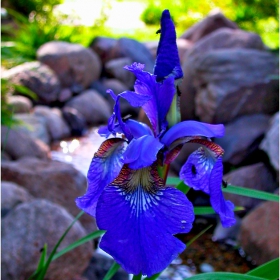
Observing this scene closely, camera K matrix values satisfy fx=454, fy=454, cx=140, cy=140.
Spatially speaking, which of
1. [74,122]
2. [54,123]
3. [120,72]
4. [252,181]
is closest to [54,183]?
[252,181]

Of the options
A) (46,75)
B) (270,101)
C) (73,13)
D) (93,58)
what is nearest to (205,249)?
(270,101)

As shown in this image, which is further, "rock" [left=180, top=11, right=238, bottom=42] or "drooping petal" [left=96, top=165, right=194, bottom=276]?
"rock" [left=180, top=11, right=238, bottom=42]

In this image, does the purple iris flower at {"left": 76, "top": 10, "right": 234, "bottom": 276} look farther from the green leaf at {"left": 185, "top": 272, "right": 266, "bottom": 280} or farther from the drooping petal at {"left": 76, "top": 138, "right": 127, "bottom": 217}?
the green leaf at {"left": 185, "top": 272, "right": 266, "bottom": 280}

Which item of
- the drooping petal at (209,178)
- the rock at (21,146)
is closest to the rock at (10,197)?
the drooping petal at (209,178)

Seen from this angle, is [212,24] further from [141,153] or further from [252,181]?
[141,153]

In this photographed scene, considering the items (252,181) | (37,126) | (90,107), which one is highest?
(252,181)

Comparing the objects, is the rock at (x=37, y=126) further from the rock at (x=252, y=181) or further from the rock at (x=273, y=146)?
the rock at (x=273, y=146)

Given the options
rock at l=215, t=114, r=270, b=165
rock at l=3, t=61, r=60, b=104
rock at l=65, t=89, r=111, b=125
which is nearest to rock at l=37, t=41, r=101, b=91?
rock at l=3, t=61, r=60, b=104
